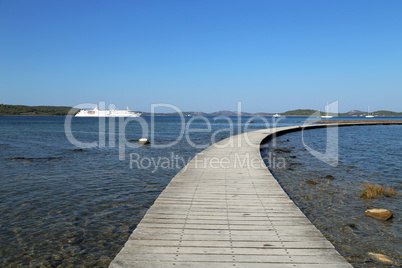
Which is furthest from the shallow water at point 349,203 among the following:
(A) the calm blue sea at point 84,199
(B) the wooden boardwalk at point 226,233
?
(B) the wooden boardwalk at point 226,233

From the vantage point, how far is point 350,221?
7379 millimetres

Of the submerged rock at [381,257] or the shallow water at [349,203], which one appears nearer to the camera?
the submerged rock at [381,257]

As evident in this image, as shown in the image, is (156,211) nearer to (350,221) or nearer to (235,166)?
(350,221)

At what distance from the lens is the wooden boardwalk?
13.7 ft

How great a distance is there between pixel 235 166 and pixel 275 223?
21.8ft

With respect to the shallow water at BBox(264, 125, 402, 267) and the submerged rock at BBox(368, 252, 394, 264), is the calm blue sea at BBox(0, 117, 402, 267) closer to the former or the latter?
the shallow water at BBox(264, 125, 402, 267)

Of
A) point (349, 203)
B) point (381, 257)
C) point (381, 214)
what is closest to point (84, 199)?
point (381, 257)

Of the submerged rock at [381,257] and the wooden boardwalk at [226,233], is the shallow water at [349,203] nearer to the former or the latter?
the submerged rock at [381,257]

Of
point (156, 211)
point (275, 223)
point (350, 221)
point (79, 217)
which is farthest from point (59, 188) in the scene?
point (350, 221)

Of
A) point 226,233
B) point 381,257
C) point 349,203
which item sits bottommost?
point 381,257

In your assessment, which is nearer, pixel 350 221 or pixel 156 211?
pixel 156 211

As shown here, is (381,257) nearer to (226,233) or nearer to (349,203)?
(226,233)

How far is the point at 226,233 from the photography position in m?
5.14

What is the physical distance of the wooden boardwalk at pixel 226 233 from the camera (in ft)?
13.7
